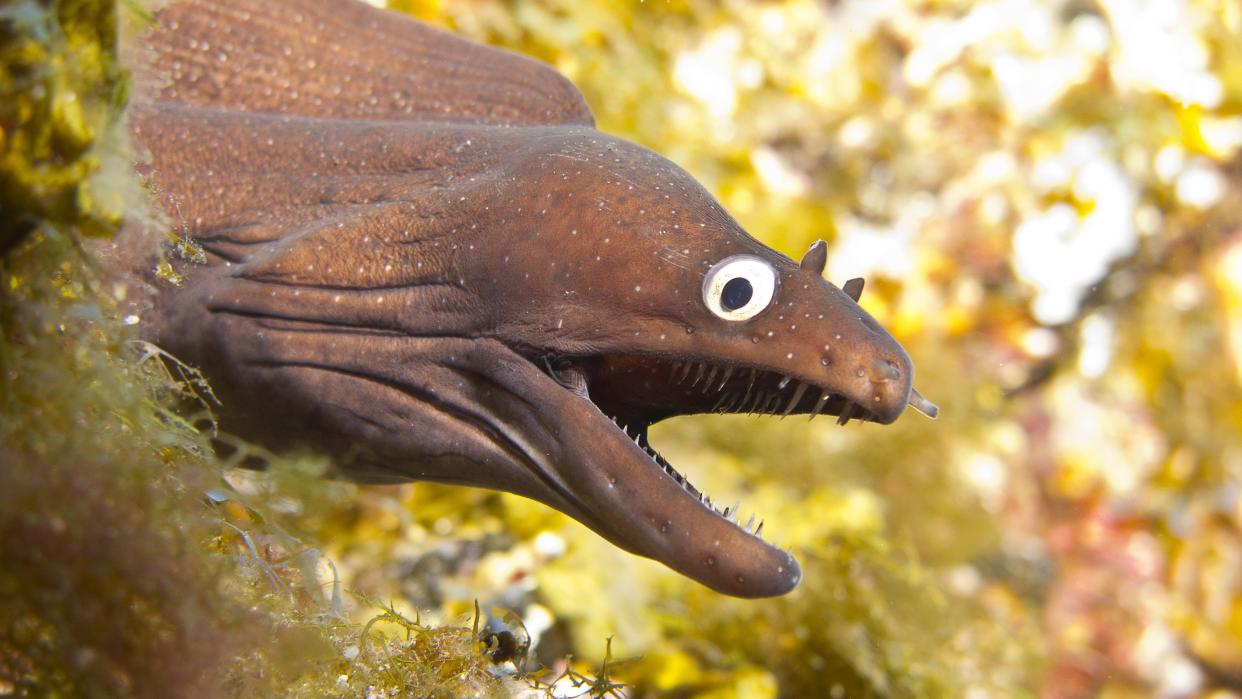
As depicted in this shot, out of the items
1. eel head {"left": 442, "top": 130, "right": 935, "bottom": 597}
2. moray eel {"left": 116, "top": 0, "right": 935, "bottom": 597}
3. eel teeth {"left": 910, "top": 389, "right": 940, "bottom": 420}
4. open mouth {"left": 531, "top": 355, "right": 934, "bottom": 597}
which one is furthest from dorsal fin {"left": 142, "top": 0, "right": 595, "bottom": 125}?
eel teeth {"left": 910, "top": 389, "right": 940, "bottom": 420}

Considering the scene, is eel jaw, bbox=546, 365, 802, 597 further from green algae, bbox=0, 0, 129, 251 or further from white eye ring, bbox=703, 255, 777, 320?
green algae, bbox=0, 0, 129, 251

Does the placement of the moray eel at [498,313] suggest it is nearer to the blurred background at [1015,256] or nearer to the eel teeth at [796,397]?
the eel teeth at [796,397]

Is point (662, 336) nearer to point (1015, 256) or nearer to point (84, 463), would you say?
point (84, 463)

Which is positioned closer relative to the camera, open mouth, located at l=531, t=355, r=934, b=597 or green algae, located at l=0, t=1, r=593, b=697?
green algae, located at l=0, t=1, r=593, b=697

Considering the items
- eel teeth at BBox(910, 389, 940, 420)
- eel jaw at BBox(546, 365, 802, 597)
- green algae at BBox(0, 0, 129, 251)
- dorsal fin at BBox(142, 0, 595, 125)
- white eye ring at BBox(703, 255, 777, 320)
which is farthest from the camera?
dorsal fin at BBox(142, 0, 595, 125)

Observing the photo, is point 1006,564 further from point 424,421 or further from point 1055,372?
point 424,421

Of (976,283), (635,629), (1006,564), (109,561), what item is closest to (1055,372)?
(976,283)

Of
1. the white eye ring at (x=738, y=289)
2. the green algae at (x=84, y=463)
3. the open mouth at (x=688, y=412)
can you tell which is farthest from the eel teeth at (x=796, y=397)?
the green algae at (x=84, y=463)
